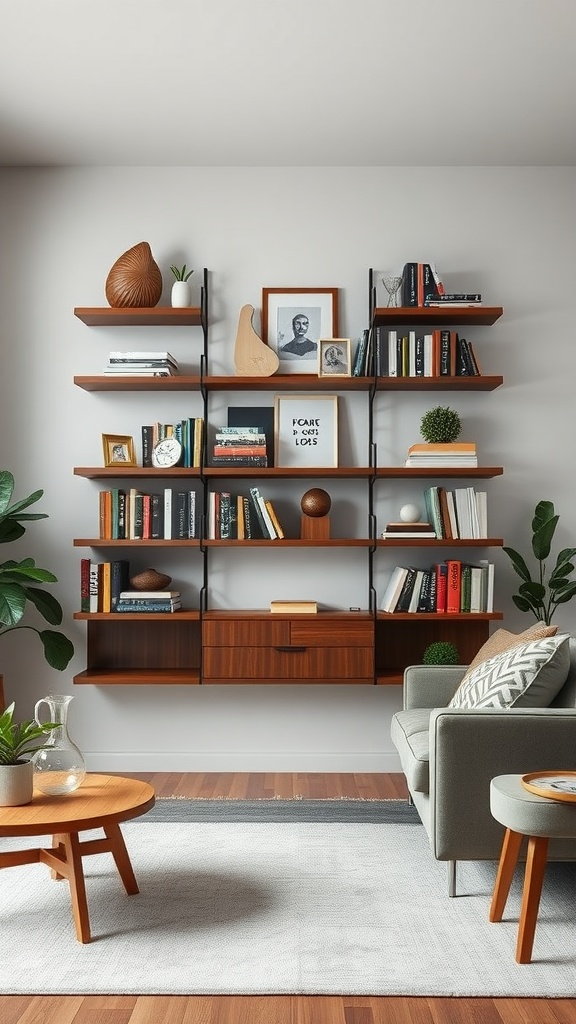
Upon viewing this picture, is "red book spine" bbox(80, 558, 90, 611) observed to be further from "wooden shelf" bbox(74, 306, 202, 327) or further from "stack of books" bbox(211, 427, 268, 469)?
"wooden shelf" bbox(74, 306, 202, 327)

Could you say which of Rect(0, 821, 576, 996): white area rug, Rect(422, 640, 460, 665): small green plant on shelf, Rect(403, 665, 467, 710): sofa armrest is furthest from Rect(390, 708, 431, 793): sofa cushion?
Rect(422, 640, 460, 665): small green plant on shelf

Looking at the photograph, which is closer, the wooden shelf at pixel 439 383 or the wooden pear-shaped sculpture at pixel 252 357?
the wooden shelf at pixel 439 383

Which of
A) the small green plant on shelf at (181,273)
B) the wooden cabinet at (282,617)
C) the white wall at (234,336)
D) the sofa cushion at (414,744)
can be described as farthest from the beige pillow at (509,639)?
the small green plant on shelf at (181,273)

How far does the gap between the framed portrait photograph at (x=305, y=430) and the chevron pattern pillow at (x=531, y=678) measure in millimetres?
1775

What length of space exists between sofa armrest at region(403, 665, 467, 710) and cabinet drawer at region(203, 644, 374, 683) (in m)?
0.48

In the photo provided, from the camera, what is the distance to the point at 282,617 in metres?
4.42

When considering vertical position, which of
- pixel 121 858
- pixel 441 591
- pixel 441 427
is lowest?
pixel 121 858

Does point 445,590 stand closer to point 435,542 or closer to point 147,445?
point 435,542

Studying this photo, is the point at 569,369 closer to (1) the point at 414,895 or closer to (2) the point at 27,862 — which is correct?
(1) the point at 414,895

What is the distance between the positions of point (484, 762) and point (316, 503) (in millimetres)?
1903

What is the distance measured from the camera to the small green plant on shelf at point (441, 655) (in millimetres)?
4320

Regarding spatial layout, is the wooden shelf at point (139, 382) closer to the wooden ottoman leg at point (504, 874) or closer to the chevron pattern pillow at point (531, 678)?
the chevron pattern pillow at point (531, 678)

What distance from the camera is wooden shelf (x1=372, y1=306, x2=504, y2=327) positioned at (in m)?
4.49

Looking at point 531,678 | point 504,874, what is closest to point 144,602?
point 531,678
